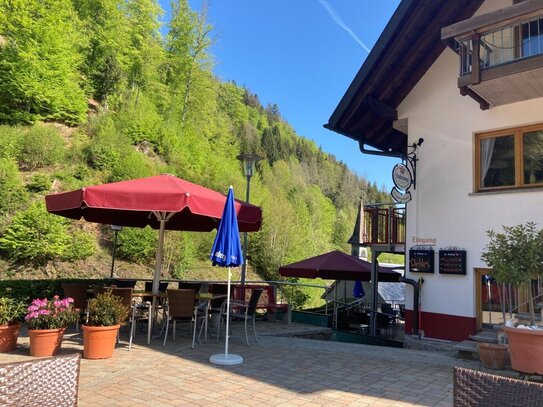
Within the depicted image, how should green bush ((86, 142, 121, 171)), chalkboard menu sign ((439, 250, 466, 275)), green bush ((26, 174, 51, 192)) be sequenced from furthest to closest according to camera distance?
green bush ((86, 142, 121, 171))
green bush ((26, 174, 51, 192))
chalkboard menu sign ((439, 250, 466, 275))

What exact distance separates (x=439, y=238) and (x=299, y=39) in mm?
32859

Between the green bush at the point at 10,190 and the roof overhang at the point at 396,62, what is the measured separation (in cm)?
1403

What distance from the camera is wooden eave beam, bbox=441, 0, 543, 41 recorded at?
629 cm

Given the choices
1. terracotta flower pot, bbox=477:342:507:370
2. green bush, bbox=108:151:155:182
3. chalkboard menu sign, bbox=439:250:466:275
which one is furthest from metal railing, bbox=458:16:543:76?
green bush, bbox=108:151:155:182

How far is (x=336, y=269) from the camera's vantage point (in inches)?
409

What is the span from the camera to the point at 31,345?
18.1 feet

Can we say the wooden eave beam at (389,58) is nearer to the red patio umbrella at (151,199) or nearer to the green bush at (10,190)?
the red patio umbrella at (151,199)

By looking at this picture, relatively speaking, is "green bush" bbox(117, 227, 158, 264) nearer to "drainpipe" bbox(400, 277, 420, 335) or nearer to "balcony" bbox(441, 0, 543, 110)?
"drainpipe" bbox(400, 277, 420, 335)

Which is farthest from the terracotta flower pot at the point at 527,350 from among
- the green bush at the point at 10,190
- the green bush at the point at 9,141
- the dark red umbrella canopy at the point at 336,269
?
the green bush at the point at 9,141

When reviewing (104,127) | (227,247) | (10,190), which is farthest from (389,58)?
(104,127)

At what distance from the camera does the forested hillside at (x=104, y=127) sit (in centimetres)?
1786

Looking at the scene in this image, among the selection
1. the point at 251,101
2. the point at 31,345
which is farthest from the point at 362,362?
the point at 251,101

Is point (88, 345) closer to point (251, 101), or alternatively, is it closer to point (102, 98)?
point (102, 98)

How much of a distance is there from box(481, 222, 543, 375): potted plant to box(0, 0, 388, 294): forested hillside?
15470mm
